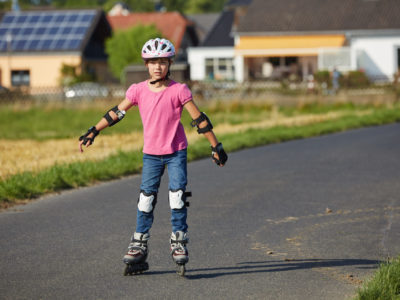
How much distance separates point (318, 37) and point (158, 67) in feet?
146

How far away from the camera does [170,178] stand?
616cm

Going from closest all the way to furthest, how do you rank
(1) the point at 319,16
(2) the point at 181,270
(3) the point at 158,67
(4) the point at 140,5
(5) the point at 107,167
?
1. (2) the point at 181,270
2. (3) the point at 158,67
3. (5) the point at 107,167
4. (1) the point at 319,16
5. (4) the point at 140,5

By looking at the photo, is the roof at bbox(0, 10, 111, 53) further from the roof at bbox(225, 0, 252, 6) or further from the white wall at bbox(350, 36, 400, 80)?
the white wall at bbox(350, 36, 400, 80)

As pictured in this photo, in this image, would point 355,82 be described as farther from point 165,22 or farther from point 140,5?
point 140,5

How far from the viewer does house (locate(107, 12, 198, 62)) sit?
6919 cm

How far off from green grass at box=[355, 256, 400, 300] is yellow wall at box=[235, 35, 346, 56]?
143ft

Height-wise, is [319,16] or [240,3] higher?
[240,3]

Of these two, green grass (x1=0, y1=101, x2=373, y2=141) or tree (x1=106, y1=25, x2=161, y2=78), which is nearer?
green grass (x1=0, y1=101, x2=373, y2=141)

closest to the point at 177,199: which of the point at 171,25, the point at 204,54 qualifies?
the point at 204,54

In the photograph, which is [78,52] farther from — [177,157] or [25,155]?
[177,157]

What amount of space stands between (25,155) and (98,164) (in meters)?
3.40

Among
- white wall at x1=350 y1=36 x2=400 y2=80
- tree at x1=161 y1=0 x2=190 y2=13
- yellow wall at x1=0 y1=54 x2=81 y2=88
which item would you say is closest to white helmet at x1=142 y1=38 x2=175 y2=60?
white wall at x1=350 y1=36 x2=400 y2=80

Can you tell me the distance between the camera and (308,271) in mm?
6164

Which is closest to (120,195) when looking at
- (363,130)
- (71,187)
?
(71,187)
